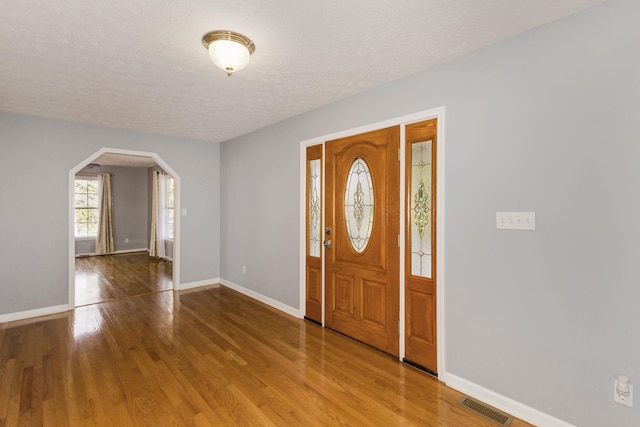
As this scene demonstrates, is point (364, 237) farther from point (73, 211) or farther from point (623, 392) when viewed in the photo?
point (73, 211)

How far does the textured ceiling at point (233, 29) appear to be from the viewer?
Result: 186 cm

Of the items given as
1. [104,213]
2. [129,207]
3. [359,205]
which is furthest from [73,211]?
[129,207]

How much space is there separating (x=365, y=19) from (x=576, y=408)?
2.70 meters

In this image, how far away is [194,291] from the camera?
204 inches

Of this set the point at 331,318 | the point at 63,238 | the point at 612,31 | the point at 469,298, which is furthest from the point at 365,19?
the point at 63,238

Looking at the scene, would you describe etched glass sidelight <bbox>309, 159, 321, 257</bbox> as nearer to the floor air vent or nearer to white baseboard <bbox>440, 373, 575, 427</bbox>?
white baseboard <bbox>440, 373, 575, 427</bbox>

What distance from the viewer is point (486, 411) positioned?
2189mm

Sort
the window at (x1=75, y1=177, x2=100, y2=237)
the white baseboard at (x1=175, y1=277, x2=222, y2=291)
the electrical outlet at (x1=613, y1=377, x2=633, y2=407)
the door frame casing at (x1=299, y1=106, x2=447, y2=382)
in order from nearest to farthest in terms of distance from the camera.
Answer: the electrical outlet at (x1=613, y1=377, x2=633, y2=407) < the door frame casing at (x1=299, y1=106, x2=447, y2=382) < the white baseboard at (x1=175, y1=277, x2=222, y2=291) < the window at (x1=75, y1=177, x2=100, y2=237)

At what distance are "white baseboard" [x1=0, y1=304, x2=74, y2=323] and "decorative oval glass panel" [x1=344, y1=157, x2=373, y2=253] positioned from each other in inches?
157

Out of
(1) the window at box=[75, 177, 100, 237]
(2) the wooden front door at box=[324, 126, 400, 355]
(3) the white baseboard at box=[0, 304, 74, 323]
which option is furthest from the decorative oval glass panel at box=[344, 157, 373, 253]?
(1) the window at box=[75, 177, 100, 237]

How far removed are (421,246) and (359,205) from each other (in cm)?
81

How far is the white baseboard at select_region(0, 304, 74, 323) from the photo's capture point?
3.90 m

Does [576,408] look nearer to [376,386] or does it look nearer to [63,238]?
[376,386]

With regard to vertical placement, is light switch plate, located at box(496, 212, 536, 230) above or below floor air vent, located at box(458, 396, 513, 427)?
above
